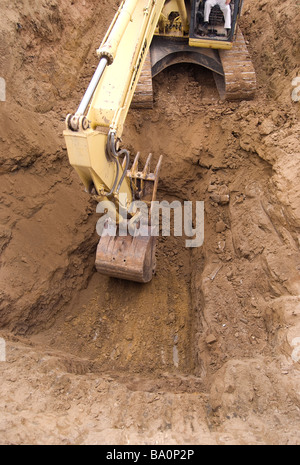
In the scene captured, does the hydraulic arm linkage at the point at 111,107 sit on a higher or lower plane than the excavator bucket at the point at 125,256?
higher

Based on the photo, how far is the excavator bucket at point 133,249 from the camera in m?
4.85

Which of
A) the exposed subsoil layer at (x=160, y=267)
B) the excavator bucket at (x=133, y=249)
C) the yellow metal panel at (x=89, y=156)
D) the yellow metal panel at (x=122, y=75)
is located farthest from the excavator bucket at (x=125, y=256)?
the yellow metal panel at (x=122, y=75)

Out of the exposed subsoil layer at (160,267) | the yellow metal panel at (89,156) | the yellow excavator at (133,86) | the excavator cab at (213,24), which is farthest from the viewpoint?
the excavator cab at (213,24)

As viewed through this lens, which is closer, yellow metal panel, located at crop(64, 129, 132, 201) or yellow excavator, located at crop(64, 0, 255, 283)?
yellow metal panel, located at crop(64, 129, 132, 201)

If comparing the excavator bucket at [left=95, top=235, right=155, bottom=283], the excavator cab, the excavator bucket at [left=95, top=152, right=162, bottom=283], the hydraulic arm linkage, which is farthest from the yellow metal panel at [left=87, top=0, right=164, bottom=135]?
the excavator cab

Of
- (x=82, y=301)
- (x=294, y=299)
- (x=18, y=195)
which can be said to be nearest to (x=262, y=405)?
(x=294, y=299)

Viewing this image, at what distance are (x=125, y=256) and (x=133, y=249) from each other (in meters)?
0.16

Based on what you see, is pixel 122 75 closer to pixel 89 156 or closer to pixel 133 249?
pixel 89 156

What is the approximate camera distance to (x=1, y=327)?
4.34m

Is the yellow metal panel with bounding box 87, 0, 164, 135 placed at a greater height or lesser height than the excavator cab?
lesser

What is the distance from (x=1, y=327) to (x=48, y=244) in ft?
4.61

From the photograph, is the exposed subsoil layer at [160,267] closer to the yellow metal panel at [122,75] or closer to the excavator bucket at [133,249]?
the excavator bucket at [133,249]

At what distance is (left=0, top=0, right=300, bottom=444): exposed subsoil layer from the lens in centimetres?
325

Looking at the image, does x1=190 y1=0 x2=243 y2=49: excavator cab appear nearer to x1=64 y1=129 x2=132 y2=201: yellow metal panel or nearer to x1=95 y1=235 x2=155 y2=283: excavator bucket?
x1=95 y1=235 x2=155 y2=283: excavator bucket
